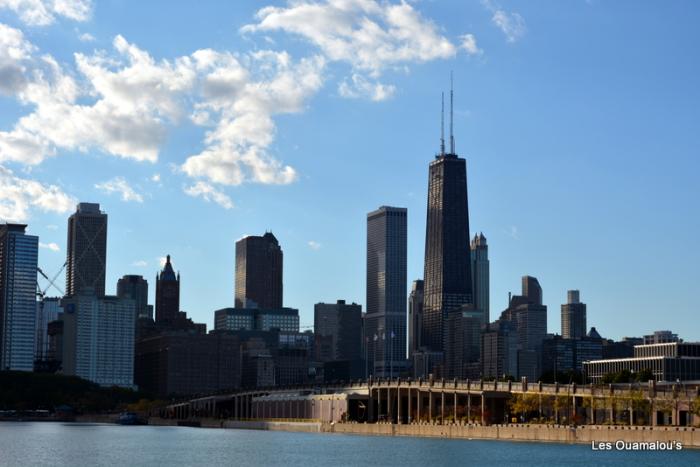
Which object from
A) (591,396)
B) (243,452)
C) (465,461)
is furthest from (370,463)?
(591,396)

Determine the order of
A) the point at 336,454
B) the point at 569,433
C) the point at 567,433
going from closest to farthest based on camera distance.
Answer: the point at 336,454
the point at 569,433
the point at 567,433

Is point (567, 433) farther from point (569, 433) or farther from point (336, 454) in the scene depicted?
point (336, 454)

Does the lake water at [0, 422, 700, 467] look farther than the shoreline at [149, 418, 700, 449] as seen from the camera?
No

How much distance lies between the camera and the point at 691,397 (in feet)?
570

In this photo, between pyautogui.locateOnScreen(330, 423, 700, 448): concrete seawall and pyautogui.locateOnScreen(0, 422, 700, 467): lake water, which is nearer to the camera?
pyautogui.locateOnScreen(0, 422, 700, 467): lake water

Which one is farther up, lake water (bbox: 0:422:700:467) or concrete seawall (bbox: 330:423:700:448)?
concrete seawall (bbox: 330:423:700:448)

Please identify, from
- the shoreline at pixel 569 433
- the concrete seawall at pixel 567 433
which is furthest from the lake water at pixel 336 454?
the concrete seawall at pixel 567 433

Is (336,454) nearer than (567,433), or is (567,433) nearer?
(336,454)

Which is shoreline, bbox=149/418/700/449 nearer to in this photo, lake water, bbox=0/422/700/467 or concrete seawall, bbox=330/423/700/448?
concrete seawall, bbox=330/423/700/448

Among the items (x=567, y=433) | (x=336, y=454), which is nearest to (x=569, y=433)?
(x=567, y=433)

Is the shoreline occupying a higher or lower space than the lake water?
higher

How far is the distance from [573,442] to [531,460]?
2757 cm

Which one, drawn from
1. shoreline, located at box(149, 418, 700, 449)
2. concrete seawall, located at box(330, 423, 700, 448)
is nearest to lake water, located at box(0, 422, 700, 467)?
shoreline, located at box(149, 418, 700, 449)

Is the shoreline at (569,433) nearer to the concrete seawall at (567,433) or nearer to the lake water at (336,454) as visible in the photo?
the concrete seawall at (567,433)
